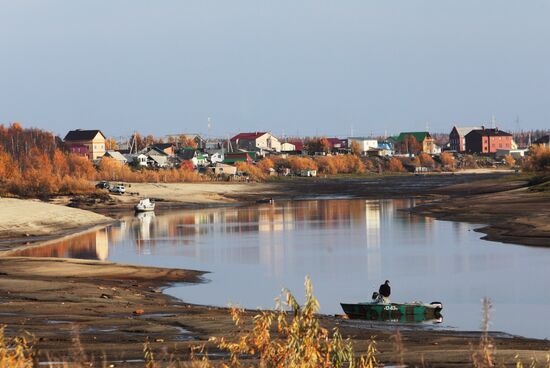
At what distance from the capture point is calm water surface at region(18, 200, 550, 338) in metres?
33.8

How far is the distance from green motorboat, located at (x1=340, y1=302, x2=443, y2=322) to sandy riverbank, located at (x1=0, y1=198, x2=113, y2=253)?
31.3 metres

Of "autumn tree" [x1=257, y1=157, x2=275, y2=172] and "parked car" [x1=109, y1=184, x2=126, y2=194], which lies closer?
"parked car" [x1=109, y1=184, x2=126, y2=194]

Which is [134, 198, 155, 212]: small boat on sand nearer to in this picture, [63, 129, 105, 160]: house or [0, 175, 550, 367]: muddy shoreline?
[0, 175, 550, 367]: muddy shoreline

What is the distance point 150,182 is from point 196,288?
95.9 m

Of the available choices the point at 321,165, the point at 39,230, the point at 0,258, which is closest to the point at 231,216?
the point at 39,230

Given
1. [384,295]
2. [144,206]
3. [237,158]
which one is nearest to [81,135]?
[237,158]

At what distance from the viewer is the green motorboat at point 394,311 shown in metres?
29.1

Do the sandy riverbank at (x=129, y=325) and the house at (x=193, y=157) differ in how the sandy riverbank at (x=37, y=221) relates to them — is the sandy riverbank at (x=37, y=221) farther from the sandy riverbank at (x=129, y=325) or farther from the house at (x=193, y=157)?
the house at (x=193, y=157)

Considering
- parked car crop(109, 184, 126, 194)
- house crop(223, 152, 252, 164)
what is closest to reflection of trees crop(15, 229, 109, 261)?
parked car crop(109, 184, 126, 194)

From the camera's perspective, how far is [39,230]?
221ft

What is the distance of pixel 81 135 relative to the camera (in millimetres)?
180000

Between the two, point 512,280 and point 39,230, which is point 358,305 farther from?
point 39,230

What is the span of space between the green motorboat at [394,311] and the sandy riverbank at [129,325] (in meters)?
1.05

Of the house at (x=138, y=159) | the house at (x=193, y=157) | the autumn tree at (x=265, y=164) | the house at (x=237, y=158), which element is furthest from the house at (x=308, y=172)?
the house at (x=138, y=159)
